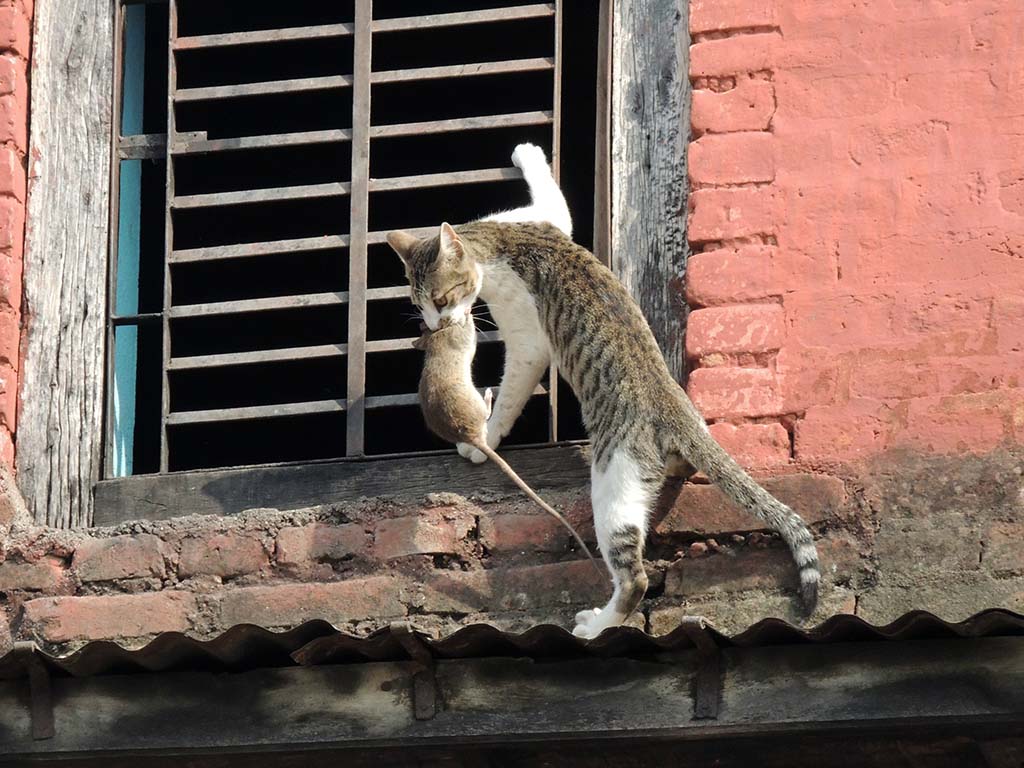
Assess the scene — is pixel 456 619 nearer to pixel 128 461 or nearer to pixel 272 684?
pixel 272 684

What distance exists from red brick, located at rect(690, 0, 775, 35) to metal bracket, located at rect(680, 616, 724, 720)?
78.8 inches

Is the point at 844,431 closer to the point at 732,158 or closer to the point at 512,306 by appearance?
the point at 732,158

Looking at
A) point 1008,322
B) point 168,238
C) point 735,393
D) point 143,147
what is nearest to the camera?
point 1008,322

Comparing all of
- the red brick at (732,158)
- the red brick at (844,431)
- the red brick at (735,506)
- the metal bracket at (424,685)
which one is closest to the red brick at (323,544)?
the red brick at (735,506)

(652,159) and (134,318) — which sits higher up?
(652,159)

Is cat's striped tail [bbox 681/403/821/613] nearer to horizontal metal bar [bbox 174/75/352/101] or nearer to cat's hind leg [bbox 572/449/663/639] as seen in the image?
cat's hind leg [bbox 572/449/663/639]

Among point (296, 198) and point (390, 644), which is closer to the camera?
point (390, 644)

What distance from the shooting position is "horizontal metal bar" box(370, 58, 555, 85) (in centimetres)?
590

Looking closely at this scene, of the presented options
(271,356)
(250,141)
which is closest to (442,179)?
(250,141)

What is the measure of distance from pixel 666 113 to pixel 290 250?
3.77 ft

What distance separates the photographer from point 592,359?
5.31 m

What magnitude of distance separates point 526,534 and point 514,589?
164 millimetres

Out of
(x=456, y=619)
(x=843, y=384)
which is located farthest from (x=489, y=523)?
(x=843, y=384)

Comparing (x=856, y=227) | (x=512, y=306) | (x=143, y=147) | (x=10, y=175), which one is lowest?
(x=512, y=306)
